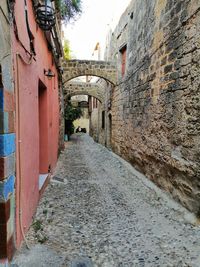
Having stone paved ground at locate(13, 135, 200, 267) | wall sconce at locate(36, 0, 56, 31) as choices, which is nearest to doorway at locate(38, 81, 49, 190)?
stone paved ground at locate(13, 135, 200, 267)

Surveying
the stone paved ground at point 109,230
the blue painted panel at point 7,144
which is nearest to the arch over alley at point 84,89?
the stone paved ground at point 109,230

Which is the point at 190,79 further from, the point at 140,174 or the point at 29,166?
the point at 140,174

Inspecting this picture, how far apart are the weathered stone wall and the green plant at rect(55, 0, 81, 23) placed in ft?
4.77

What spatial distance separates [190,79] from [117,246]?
217 centimetres

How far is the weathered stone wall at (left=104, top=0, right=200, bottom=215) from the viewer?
3047 mm

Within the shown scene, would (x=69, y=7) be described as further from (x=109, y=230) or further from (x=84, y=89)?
(x=84, y=89)

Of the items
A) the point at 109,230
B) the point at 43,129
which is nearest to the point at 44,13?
the point at 43,129

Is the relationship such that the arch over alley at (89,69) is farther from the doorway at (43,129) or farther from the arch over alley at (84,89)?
the doorway at (43,129)

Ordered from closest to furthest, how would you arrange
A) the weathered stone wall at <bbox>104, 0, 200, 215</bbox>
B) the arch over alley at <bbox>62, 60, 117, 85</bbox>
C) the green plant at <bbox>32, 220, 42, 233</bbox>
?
the green plant at <bbox>32, 220, 42, 233</bbox>, the weathered stone wall at <bbox>104, 0, 200, 215</bbox>, the arch over alley at <bbox>62, 60, 117, 85</bbox>

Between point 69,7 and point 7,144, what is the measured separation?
4.14 metres

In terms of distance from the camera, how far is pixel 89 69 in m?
9.03

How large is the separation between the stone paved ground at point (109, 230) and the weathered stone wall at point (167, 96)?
45 centimetres

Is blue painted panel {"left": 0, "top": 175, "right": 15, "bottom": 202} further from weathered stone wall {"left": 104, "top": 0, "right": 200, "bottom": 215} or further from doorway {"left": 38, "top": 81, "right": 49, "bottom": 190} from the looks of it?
doorway {"left": 38, "top": 81, "right": 49, "bottom": 190}

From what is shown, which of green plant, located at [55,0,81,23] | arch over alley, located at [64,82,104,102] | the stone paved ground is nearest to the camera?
the stone paved ground
